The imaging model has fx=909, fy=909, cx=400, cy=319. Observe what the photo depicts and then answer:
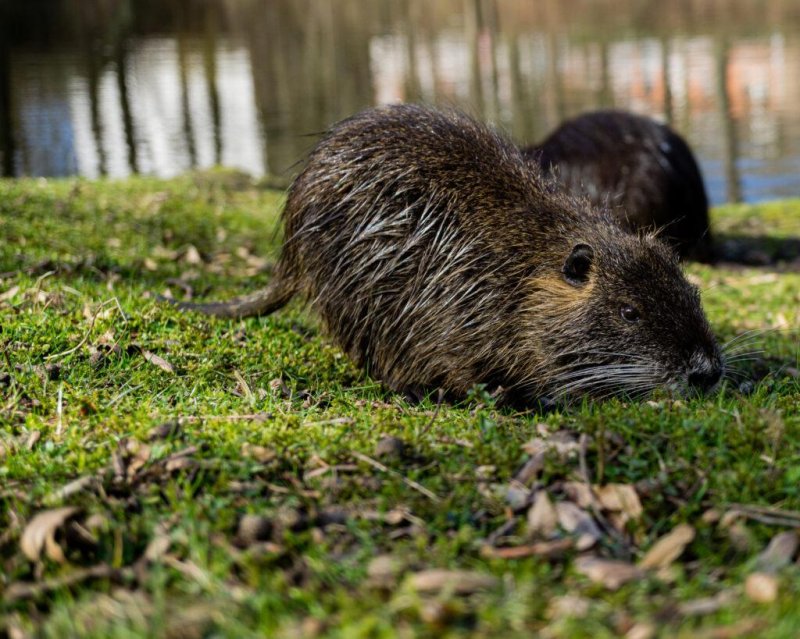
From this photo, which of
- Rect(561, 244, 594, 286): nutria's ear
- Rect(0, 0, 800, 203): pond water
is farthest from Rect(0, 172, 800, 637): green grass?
Rect(0, 0, 800, 203): pond water

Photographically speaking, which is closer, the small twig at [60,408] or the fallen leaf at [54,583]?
the fallen leaf at [54,583]

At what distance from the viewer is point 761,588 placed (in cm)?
173

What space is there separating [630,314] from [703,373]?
359 mm

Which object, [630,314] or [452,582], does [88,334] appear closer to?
[630,314]

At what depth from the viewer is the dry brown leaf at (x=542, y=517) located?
2109mm

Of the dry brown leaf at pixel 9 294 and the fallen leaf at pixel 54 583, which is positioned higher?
Result: the dry brown leaf at pixel 9 294

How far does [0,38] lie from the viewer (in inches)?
647

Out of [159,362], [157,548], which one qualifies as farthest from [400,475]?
[159,362]

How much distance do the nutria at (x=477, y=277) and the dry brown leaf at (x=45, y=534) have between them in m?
1.93

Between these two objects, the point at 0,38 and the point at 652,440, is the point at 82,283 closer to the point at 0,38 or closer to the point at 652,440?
the point at 652,440

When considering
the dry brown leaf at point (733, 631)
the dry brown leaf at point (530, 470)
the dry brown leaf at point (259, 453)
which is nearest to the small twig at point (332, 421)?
the dry brown leaf at point (259, 453)

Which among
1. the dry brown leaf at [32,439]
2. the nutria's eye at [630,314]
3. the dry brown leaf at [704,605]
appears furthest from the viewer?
the nutria's eye at [630,314]

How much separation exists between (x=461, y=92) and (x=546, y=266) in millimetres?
16740

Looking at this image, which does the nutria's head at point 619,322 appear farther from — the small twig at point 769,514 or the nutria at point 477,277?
the small twig at point 769,514
